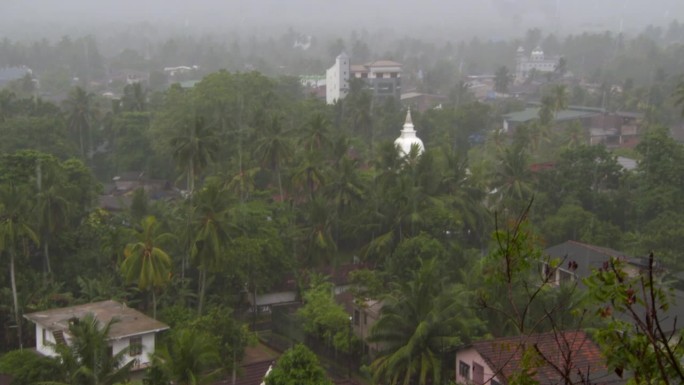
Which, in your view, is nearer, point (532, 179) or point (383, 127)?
point (532, 179)

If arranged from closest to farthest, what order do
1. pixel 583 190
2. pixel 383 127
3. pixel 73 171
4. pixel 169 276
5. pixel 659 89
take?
pixel 169 276 < pixel 73 171 < pixel 583 190 < pixel 383 127 < pixel 659 89

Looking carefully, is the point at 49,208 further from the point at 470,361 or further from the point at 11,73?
the point at 11,73

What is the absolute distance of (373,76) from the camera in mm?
50188

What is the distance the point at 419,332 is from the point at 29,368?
204 inches

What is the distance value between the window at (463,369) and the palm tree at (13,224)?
7747 mm

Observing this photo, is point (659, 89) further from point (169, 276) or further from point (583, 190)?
point (169, 276)

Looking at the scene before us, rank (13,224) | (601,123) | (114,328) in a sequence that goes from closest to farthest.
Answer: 1. (114,328)
2. (13,224)
3. (601,123)

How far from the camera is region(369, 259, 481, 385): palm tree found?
11.9m

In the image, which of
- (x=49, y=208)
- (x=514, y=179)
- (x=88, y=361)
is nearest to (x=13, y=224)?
(x=49, y=208)

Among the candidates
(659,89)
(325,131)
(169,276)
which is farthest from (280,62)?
(169,276)

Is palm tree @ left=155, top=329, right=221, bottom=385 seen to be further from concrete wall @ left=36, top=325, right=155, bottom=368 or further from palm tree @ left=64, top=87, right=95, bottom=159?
palm tree @ left=64, top=87, right=95, bottom=159

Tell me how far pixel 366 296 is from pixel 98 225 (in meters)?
6.17

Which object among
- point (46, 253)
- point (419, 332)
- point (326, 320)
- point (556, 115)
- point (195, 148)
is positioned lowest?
point (326, 320)

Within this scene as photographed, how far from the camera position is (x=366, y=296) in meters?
16.2
